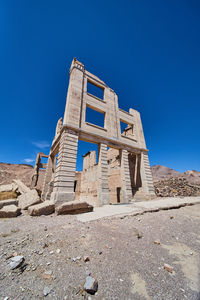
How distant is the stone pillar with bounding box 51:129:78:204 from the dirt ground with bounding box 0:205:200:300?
3.35 meters

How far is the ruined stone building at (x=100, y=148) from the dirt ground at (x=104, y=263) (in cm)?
391

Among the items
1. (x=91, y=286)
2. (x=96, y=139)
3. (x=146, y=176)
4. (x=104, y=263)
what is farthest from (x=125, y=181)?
(x=91, y=286)

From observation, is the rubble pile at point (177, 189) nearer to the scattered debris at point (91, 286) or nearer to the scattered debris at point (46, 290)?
the scattered debris at point (91, 286)

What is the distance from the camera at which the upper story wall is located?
8172mm

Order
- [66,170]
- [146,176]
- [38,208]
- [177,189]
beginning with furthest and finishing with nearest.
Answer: [177,189]
[146,176]
[66,170]
[38,208]

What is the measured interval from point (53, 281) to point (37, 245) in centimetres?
89

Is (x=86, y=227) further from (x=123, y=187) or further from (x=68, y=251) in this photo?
(x=123, y=187)

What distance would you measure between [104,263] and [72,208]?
2.78m

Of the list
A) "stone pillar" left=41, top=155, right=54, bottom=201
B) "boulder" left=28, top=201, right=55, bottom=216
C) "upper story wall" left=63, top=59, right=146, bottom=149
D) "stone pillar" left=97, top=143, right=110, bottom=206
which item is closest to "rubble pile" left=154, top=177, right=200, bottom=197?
"upper story wall" left=63, top=59, right=146, bottom=149

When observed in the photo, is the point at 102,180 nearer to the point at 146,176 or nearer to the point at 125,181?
the point at 125,181

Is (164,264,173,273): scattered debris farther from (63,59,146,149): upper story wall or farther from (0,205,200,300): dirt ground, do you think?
(63,59,146,149): upper story wall

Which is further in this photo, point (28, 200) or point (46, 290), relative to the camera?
point (28, 200)

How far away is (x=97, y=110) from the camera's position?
10.1 m

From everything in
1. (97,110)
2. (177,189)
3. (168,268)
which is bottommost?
(168,268)
